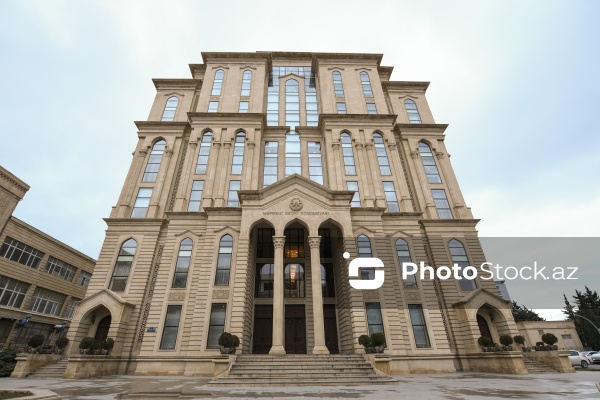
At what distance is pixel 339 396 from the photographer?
10773mm

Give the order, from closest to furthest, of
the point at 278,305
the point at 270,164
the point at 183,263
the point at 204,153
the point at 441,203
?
the point at 278,305, the point at 183,263, the point at 441,203, the point at 204,153, the point at 270,164

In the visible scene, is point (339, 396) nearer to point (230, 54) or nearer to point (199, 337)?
point (199, 337)

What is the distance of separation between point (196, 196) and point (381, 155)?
18.2m

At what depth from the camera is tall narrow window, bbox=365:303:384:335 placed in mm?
20527

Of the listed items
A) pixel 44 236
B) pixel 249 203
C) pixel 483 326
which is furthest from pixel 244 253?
pixel 44 236

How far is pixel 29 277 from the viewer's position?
3022 centimetres

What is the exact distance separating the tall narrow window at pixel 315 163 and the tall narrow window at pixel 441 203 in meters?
10.9

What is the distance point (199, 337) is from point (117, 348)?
242 inches

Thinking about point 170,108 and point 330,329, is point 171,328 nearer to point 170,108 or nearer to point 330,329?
point 330,329

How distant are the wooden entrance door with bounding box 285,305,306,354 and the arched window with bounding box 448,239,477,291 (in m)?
13.0

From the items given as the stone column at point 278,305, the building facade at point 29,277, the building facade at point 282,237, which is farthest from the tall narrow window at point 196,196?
the building facade at point 29,277

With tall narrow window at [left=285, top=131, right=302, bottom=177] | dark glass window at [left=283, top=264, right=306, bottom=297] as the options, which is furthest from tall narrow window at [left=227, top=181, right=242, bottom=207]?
dark glass window at [left=283, top=264, right=306, bottom=297]

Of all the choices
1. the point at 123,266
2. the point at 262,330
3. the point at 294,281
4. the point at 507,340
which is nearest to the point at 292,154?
the point at 294,281

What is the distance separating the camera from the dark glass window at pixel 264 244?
25812mm
